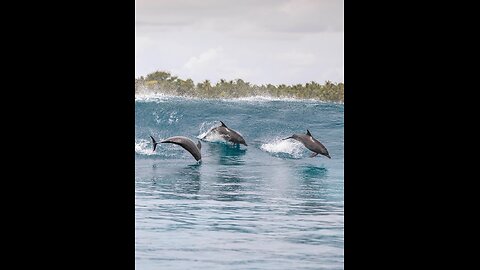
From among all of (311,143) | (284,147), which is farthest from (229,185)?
(311,143)

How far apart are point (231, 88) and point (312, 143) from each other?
24.6 inches

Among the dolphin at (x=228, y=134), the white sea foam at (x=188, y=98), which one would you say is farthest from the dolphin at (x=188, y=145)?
Answer: the white sea foam at (x=188, y=98)

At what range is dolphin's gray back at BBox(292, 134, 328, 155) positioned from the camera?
15.2ft

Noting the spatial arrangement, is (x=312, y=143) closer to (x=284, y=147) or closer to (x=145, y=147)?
(x=284, y=147)

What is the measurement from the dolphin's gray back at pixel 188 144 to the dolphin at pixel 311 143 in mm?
620

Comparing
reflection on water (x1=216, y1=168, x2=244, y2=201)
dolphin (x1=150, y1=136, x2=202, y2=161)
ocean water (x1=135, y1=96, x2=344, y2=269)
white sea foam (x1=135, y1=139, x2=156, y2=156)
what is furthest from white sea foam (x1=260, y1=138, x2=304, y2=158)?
white sea foam (x1=135, y1=139, x2=156, y2=156)

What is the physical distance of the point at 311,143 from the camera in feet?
15.3

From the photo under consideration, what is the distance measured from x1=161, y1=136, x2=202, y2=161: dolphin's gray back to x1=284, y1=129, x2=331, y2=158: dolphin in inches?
24.4

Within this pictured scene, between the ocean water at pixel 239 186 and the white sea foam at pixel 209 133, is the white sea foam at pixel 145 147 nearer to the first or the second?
the ocean water at pixel 239 186

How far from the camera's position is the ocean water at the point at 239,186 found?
4.55 m
